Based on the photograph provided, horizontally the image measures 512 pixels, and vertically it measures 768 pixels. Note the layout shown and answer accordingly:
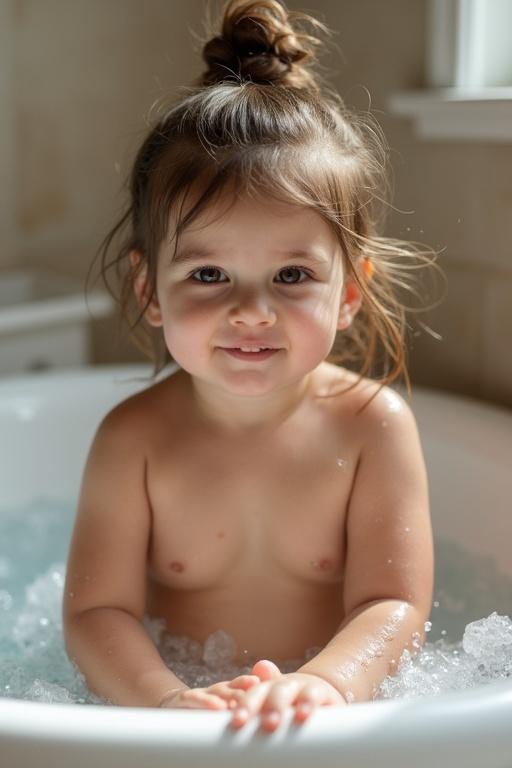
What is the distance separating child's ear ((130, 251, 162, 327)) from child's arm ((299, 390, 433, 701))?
245 mm

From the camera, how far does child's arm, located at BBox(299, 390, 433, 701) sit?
1.04 meters

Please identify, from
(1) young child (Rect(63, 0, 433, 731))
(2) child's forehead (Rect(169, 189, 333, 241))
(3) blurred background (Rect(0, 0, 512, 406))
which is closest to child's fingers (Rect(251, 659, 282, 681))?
(1) young child (Rect(63, 0, 433, 731))

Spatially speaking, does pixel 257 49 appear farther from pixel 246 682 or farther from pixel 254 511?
pixel 246 682

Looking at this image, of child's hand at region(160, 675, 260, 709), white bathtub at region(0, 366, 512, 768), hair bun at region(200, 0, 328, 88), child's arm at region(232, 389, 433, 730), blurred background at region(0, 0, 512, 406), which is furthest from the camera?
blurred background at region(0, 0, 512, 406)

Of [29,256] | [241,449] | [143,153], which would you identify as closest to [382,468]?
[241,449]

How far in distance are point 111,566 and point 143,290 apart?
0.96 ft

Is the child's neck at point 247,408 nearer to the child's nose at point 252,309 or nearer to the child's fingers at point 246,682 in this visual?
the child's nose at point 252,309

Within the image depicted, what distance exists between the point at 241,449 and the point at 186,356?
16 centimetres

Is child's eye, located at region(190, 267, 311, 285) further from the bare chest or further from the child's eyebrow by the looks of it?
the bare chest

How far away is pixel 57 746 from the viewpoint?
0.70 m

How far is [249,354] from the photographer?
106 cm

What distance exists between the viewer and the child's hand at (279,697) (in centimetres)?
72

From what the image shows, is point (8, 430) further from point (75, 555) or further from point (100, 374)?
point (75, 555)

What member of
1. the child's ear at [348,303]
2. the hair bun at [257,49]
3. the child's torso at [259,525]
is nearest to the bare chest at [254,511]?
the child's torso at [259,525]
